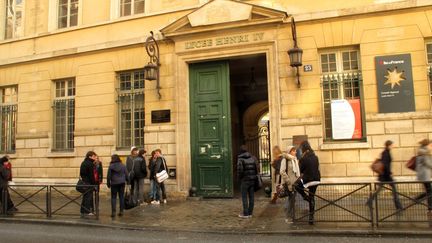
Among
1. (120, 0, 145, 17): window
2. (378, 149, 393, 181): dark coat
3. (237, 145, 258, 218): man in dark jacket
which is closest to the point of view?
(378, 149, 393, 181): dark coat

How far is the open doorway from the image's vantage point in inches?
623

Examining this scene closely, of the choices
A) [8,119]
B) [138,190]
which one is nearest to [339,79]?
[138,190]

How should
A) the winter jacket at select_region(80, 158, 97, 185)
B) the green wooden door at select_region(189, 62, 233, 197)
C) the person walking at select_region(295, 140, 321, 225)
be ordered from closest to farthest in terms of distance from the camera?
the person walking at select_region(295, 140, 321, 225) → the winter jacket at select_region(80, 158, 97, 185) → the green wooden door at select_region(189, 62, 233, 197)

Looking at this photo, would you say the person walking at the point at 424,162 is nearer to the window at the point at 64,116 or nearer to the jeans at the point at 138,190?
Result: the jeans at the point at 138,190

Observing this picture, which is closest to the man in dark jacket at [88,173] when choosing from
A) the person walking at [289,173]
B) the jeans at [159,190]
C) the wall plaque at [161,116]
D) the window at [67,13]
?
the jeans at [159,190]

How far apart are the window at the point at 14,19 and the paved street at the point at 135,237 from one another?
10423 millimetres

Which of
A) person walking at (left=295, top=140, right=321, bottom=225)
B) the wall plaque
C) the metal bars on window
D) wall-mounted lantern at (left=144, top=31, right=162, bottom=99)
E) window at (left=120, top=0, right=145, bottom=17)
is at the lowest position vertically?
person walking at (left=295, top=140, right=321, bottom=225)

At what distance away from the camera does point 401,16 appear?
1147 centimetres

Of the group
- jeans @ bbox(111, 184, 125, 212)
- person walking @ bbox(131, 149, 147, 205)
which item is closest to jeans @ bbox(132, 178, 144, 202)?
person walking @ bbox(131, 149, 147, 205)

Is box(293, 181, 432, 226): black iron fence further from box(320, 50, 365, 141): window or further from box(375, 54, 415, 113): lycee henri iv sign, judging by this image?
box(375, 54, 415, 113): lycee henri iv sign

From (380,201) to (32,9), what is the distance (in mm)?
14348

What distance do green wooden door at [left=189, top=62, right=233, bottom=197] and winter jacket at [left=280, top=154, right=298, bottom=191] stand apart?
12.7ft

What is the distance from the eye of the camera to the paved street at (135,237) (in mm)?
7582

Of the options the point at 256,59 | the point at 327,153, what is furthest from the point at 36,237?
the point at 256,59
